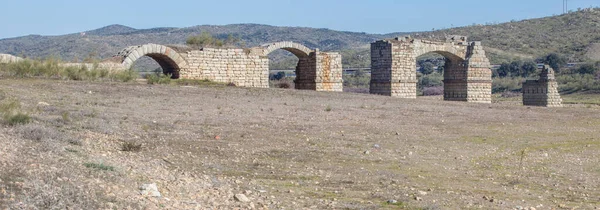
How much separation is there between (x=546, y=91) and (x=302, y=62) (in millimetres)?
10021

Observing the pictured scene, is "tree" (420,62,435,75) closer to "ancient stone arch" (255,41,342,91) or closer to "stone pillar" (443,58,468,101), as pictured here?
"stone pillar" (443,58,468,101)

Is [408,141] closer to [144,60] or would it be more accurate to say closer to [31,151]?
[31,151]

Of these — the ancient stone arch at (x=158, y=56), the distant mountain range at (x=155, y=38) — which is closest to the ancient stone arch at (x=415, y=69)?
the ancient stone arch at (x=158, y=56)

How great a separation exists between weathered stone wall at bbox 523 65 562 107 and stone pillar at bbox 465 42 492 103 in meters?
2.38

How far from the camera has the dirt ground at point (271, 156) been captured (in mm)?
6336

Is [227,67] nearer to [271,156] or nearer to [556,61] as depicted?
[271,156]

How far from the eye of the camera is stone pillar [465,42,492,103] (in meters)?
27.4

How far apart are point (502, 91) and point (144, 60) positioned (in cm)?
2642

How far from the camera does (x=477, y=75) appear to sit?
90.3 ft

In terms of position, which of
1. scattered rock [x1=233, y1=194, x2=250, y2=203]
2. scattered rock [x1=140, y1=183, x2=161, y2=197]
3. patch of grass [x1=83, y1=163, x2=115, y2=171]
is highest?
patch of grass [x1=83, y1=163, x2=115, y2=171]

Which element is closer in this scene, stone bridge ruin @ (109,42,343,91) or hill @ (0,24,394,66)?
stone bridge ruin @ (109,42,343,91)

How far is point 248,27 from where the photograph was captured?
95062mm

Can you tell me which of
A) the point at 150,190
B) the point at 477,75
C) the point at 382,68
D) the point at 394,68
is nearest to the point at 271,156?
the point at 150,190

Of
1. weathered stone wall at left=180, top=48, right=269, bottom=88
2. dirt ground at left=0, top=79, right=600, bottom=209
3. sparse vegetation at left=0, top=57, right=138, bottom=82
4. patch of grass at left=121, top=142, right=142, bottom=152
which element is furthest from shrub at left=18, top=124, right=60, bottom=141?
weathered stone wall at left=180, top=48, right=269, bottom=88
